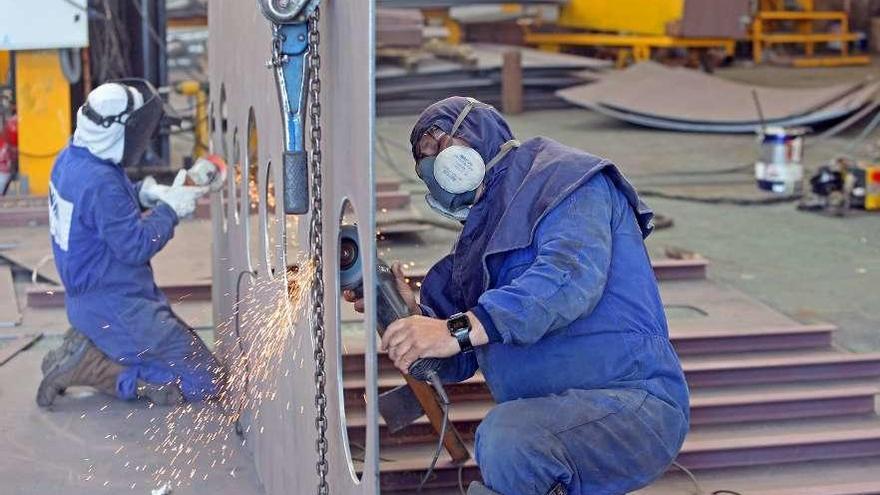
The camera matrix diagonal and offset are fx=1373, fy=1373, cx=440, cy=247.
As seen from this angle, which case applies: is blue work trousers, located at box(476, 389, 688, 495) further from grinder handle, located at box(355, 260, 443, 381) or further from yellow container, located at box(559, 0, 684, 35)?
yellow container, located at box(559, 0, 684, 35)

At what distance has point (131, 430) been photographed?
548 cm

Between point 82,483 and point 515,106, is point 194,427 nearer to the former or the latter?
point 82,483

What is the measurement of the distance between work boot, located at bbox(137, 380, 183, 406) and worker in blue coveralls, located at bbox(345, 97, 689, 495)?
7.40ft

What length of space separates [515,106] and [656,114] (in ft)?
6.36

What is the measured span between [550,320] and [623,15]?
14.5 metres

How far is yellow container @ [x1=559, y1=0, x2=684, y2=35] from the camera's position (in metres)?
16.5

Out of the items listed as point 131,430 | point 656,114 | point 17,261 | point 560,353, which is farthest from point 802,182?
point 560,353

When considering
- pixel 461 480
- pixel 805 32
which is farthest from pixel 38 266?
pixel 805 32

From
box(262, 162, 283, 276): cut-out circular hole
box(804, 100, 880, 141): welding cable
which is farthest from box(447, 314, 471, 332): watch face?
box(804, 100, 880, 141): welding cable

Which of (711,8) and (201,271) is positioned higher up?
(711,8)

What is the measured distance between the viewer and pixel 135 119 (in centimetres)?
558

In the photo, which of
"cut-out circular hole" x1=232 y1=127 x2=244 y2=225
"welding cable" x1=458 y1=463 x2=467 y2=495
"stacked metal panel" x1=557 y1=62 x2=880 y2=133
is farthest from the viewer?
"stacked metal panel" x1=557 y1=62 x2=880 y2=133

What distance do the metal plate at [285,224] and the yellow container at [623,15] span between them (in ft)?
36.7

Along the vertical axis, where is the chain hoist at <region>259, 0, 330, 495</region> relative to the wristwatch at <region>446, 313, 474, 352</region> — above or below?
above
